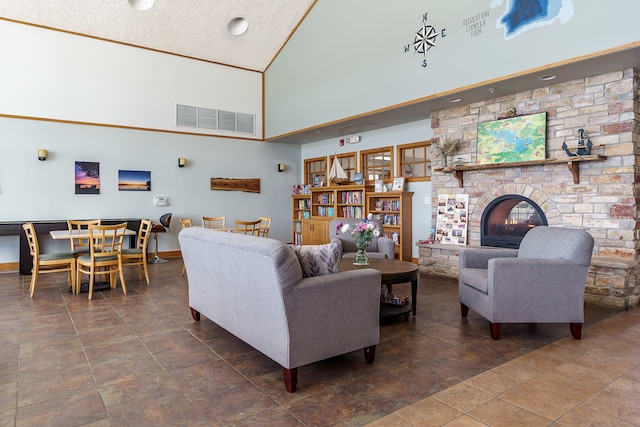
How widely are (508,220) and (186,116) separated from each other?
647cm

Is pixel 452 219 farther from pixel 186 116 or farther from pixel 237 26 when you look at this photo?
pixel 186 116

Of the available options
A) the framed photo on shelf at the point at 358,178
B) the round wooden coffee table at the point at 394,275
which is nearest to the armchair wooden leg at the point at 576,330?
the round wooden coffee table at the point at 394,275

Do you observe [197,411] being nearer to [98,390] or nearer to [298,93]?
[98,390]

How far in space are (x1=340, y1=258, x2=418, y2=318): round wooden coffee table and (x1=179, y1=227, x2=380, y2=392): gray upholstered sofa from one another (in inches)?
34.6

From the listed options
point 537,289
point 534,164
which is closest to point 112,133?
point 534,164

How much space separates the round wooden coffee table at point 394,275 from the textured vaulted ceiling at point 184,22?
5.79m

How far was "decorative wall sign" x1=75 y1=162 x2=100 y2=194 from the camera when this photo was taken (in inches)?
293

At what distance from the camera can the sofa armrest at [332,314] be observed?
96.4 inches

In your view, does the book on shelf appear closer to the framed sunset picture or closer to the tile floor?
the framed sunset picture

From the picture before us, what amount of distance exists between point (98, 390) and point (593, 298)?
16.5 ft

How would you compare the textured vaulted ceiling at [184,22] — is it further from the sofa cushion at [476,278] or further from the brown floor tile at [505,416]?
the brown floor tile at [505,416]

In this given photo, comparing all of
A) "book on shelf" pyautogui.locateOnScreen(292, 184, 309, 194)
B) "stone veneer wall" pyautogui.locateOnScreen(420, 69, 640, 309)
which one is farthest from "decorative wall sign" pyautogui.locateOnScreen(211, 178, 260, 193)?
"stone veneer wall" pyautogui.locateOnScreen(420, 69, 640, 309)

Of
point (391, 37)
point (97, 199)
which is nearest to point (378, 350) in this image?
point (391, 37)

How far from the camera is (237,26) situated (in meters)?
8.04
